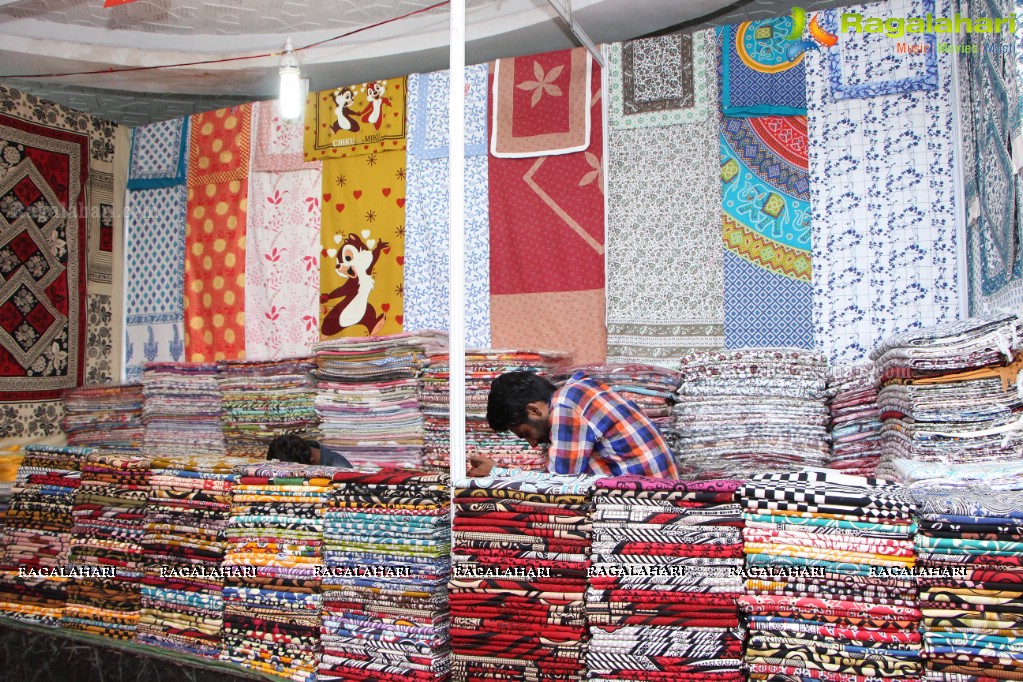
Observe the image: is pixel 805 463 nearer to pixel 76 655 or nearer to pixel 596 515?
pixel 596 515

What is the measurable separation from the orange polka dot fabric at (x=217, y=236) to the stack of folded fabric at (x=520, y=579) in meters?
3.01

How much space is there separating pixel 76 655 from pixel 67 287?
2851 millimetres

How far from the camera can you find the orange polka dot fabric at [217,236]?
4918mm

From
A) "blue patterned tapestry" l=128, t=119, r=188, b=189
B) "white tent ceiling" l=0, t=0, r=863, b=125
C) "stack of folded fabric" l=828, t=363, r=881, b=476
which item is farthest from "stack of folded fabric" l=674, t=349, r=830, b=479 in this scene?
"blue patterned tapestry" l=128, t=119, r=188, b=189

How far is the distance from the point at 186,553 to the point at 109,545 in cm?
37

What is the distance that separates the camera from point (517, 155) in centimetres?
429

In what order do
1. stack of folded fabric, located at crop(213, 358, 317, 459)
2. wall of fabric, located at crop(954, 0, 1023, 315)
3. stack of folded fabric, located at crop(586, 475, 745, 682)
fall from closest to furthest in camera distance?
stack of folded fabric, located at crop(586, 475, 745, 682) → wall of fabric, located at crop(954, 0, 1023, 315) → stack of folded fabric, located at crop(213, 358, 317, 459)

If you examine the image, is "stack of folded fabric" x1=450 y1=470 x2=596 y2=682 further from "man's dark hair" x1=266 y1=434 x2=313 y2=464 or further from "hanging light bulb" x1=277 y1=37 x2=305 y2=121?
"hanging light bulb" x1=277 y1=37 x2=305 y2=121

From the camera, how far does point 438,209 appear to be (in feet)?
14.6

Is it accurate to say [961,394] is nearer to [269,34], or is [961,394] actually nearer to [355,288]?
[355,288]

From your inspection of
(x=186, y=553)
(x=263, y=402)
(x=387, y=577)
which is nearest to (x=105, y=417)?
(x=263, y=402)

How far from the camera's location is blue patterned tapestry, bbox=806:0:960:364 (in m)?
3.58

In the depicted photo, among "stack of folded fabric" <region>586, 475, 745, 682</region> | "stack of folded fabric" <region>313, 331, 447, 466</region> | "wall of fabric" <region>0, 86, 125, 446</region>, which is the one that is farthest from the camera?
"wall of fabric" <region>0, 86, 125, 446</region>

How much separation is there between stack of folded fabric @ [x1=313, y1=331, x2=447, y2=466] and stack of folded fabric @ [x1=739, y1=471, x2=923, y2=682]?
236 cm
